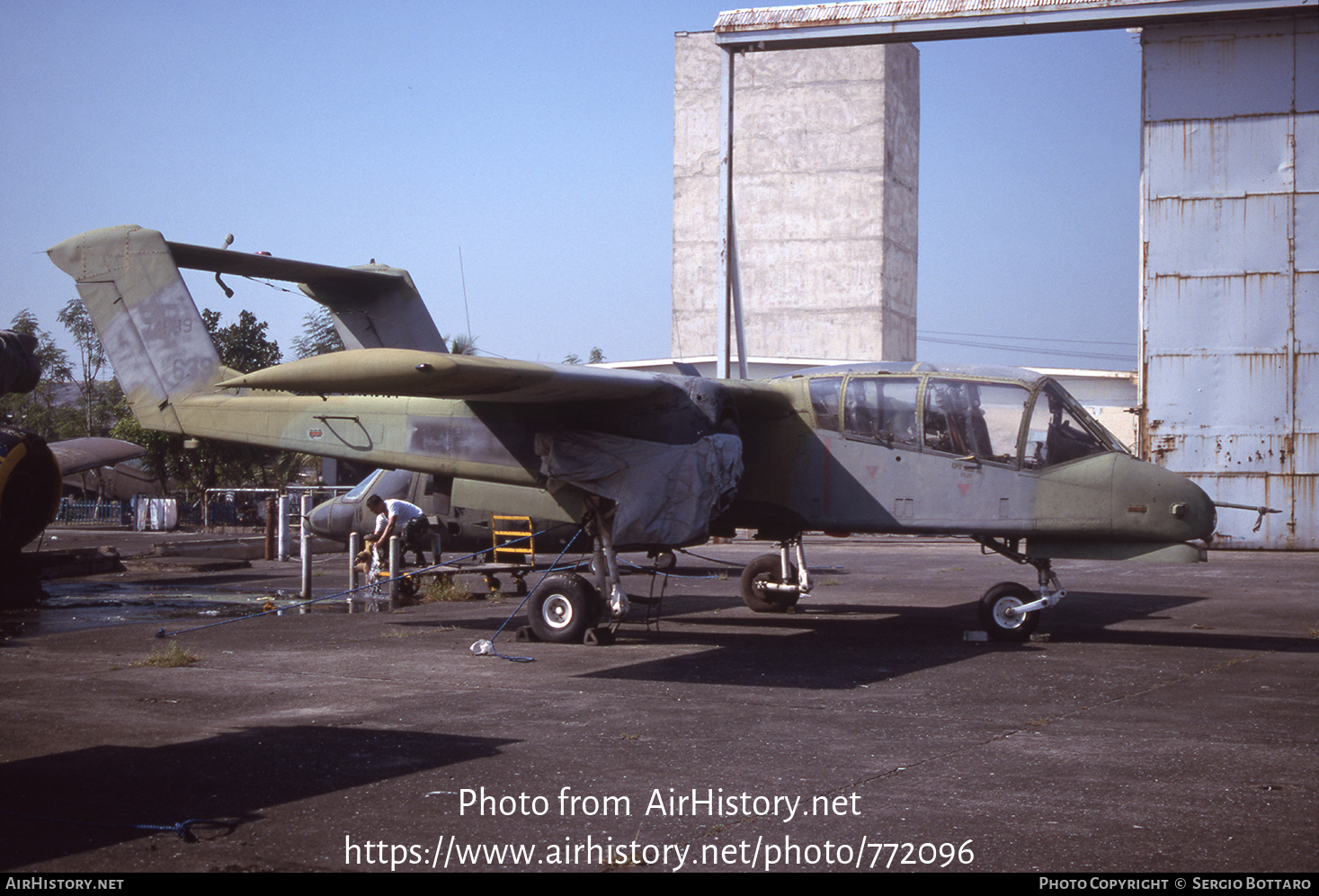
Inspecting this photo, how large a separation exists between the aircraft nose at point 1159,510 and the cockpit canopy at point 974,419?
0.54m

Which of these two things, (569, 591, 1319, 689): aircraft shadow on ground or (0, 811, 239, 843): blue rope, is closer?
(0, 811, 239, 843): blue rope

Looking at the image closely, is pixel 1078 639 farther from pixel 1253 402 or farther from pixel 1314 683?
pixel 1253 402

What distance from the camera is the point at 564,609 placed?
11914 millimetres

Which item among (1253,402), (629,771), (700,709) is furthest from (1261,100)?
(629,771)

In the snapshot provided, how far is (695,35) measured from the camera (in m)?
64.1

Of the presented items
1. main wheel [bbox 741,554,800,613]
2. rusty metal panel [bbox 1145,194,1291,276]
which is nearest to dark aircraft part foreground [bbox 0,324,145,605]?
main wheel [bbox 741,554,800,613]

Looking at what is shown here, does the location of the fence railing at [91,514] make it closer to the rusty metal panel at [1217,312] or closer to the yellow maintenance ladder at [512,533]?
the yellow maintenance ladder at [512,533]

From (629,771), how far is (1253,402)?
76.3ft

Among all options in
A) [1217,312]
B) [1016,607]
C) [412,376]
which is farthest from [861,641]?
[1217,312]

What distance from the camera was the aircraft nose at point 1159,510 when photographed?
1070 cm

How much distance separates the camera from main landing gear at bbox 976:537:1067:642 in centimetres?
1147

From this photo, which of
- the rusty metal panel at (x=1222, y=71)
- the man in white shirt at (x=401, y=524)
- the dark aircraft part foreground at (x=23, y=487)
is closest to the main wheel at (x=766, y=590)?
the man in white shirt at (x=401, y=524)

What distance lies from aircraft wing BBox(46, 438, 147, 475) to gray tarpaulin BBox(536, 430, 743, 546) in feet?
44.0

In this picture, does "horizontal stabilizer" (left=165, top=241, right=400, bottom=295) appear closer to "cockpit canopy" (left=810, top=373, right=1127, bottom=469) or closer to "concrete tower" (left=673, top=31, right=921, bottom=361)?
"cockpit canopy" (left=810, top=373, right=1127, bottom=469)
